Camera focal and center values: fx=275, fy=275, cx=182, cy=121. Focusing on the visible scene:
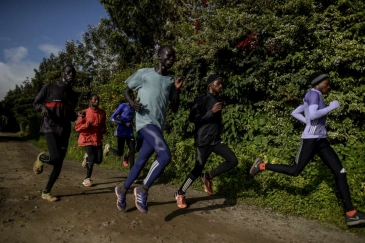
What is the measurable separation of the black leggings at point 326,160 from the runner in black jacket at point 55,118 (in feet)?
12.5

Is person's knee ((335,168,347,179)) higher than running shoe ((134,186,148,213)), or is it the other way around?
person's knee ((335,168,347,179))

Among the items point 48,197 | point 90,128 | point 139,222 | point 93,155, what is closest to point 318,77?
point 139,222

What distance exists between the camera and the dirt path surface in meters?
3.41

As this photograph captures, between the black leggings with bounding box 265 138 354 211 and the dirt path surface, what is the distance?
0.65 metres

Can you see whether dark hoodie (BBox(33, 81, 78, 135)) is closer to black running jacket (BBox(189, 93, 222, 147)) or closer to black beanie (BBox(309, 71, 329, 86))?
black running jacket (BBox(189, 93, 222, 147))

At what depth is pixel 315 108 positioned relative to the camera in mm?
3992

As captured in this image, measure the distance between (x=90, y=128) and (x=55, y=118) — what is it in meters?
1.37

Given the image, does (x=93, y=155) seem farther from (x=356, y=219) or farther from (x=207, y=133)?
(x=356, y=219)

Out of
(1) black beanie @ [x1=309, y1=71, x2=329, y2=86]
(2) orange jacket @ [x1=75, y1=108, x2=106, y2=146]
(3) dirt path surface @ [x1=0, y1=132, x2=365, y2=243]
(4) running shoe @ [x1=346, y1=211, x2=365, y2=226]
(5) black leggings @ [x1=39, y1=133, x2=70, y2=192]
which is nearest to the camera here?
(3) dirt path surface @ [x1=0, y1=132, x2=365, y2=243]

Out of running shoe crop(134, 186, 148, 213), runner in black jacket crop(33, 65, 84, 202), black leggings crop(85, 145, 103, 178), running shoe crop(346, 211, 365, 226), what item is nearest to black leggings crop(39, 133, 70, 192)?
runner in black jacket crop(33, 65, 84, 202)

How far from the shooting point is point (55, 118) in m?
4.67

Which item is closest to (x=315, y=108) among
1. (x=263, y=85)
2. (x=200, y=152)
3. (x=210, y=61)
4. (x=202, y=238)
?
(x=200, y=152)

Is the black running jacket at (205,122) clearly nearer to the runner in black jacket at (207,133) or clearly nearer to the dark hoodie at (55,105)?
the runner in black jacket at (207,133)

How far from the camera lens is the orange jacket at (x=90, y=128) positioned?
5956 millimetres
